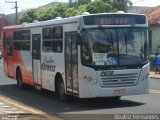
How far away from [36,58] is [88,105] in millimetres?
4479

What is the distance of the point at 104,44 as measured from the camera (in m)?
15.3

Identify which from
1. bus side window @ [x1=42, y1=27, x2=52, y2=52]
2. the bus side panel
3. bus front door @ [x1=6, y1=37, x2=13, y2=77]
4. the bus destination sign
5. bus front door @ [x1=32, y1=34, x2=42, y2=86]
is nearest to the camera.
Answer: the bus destination sign

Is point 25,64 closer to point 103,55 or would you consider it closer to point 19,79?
point 19,79

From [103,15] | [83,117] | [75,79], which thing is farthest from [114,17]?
[83,117]

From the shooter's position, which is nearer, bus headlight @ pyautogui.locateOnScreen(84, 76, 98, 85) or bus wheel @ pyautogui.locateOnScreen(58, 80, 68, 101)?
bus headlight @ pyautogui.locateOnScreen(84, 76, 98, 85)

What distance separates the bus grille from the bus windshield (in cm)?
37

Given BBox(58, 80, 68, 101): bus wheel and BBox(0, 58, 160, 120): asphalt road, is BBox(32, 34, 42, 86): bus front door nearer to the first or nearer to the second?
BBox(0, 58, 160, 120): asphalt road

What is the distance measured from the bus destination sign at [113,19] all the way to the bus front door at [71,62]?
649mm

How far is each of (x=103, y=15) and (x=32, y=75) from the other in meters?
6.13

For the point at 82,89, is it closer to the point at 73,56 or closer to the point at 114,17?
the point at 73,56

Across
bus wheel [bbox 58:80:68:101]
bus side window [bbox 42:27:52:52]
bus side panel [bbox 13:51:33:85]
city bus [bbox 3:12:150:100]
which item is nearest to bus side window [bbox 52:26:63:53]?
city bus [bbox 3:12:150:100]

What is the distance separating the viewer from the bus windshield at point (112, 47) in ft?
50.0

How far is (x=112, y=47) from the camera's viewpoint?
50.5 ft

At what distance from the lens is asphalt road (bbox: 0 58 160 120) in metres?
14.1
